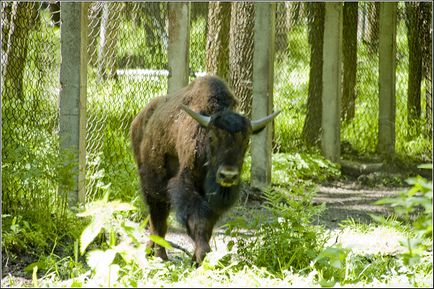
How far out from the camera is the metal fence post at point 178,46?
29.5 feet

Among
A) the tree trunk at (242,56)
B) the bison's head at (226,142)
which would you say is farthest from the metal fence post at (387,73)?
the bison's head at (226,142)

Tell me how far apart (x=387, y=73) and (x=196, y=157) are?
6664mm

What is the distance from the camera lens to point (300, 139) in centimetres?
1263

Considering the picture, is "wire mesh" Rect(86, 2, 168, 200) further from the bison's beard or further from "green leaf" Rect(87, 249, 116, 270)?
"green leaf" Rect(87, 249, 116, 270)

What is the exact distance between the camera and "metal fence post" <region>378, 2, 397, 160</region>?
12.7 metres

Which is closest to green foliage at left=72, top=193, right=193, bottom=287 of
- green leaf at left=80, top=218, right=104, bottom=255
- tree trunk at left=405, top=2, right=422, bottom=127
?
green leaf at left=80, top=218, right=104, bottom=255

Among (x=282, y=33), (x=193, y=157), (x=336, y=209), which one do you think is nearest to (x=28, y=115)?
(x=193, y=157)

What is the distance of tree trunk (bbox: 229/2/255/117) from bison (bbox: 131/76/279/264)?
352 centimetres

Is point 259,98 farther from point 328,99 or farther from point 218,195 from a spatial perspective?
point 218,195

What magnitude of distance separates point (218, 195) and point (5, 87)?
7.48ft

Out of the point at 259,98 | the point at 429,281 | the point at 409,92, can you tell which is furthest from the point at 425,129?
the point at 429,281

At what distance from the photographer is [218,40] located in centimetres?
1170

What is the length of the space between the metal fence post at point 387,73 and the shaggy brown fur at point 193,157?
5.95 metres

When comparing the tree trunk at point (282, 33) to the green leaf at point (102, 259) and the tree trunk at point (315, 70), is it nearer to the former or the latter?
the tree trunk at point (315, 70)
